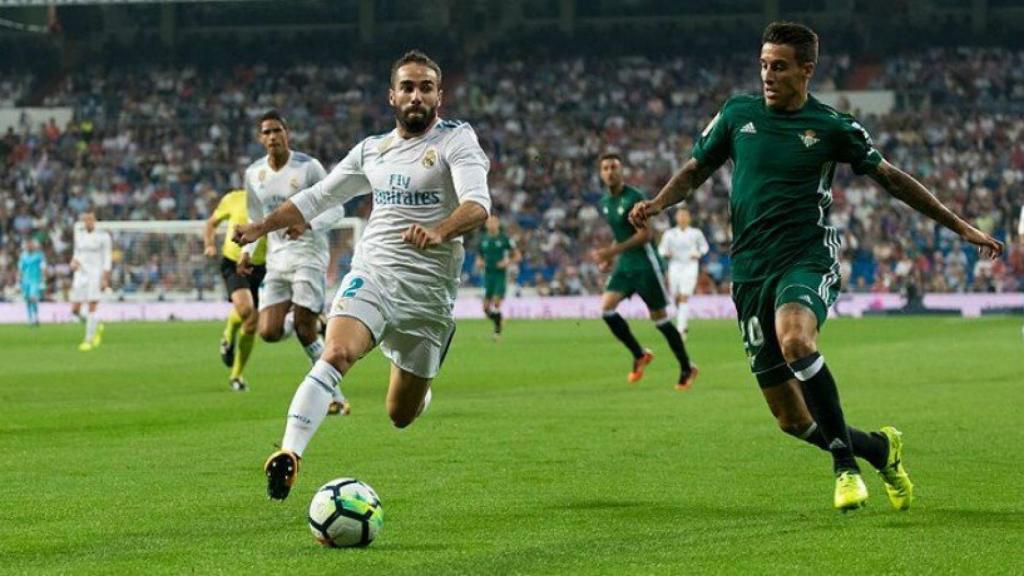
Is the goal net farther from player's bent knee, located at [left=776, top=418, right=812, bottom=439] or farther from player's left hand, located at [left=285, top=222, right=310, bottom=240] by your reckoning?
player's bent knee, located at [left=776, top=418, right=812, bottom=439]

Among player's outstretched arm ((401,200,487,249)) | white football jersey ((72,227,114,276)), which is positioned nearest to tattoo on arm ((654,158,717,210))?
player's outstretched arm ((401,200,487,249))

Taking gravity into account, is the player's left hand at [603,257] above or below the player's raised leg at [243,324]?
above

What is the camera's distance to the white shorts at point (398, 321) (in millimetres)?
9062

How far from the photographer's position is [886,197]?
4672 cm

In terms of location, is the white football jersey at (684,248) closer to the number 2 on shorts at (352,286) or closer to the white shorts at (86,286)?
the white shorts at (86,286)

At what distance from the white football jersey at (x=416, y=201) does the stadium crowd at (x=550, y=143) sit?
34202 mm

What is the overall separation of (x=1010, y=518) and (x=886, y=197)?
129 ft

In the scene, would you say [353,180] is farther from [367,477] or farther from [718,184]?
[718,184]

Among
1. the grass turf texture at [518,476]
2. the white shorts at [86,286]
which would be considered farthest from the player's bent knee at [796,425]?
the white shorts at [86,286]

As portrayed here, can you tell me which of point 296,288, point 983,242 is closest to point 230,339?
point 296,288

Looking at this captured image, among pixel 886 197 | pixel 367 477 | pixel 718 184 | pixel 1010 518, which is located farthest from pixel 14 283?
pixel 1010 518

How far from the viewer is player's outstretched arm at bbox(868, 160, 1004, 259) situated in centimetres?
890

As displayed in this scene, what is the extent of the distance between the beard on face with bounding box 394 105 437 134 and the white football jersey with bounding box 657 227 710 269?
22.7 m

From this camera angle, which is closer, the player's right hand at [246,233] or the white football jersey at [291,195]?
the player's right hand at [246,233]
